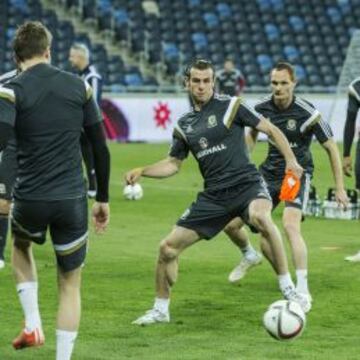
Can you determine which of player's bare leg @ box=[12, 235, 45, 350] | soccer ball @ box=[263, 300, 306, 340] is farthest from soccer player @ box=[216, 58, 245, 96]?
player's bare leg @ box=[12, 235, 45, 350]

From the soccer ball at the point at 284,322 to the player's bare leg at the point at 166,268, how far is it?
1349mm

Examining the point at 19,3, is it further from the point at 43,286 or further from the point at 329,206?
the point at 43,286

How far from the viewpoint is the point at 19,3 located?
36156mm

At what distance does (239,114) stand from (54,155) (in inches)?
100

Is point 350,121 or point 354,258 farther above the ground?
point 350,121

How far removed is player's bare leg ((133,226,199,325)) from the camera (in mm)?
9445

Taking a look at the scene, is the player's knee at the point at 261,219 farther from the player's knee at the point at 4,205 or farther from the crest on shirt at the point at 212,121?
the player's knee at the point at 4,205

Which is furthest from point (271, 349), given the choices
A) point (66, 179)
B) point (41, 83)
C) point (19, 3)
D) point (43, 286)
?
point (19, 3)

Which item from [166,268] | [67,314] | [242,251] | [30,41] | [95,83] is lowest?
[242,251]

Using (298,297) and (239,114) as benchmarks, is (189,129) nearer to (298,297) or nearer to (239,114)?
(239,114)

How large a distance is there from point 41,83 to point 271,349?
255 centimetres

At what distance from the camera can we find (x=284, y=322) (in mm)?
8211

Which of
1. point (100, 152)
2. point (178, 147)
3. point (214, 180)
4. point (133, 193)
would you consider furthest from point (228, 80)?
point (100, 152)

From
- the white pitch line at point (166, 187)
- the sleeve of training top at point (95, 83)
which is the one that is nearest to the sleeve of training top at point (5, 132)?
the sleeve of training top at point (95, 83)
